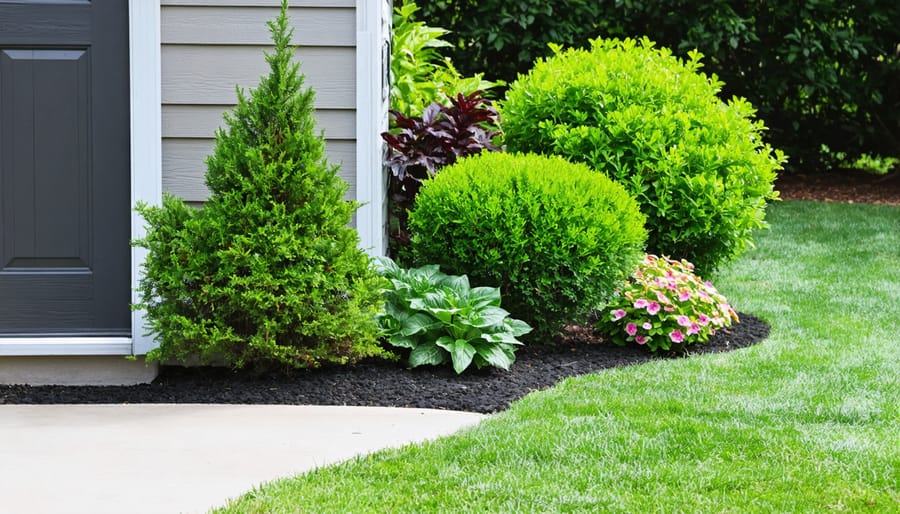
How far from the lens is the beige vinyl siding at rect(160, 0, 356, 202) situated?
4.89 meters

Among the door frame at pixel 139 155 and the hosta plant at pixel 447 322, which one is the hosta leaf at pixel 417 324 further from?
the door frame at pixel 139 155

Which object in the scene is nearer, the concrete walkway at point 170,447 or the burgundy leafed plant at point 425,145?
the concrete walkway at point 170,447

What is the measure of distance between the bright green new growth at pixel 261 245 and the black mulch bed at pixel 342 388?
0.14 m

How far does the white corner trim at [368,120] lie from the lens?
4.91 m

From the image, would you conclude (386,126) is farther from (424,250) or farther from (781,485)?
(781,485)

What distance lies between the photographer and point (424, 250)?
5531mm

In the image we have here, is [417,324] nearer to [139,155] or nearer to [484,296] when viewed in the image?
[484,296]

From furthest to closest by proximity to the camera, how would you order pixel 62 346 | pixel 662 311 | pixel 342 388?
pixel 662 311
pixel 62 346
pixel 342 388

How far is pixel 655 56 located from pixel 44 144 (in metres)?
3.81

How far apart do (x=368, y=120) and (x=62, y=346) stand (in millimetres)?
1617

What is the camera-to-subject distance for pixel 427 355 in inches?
194

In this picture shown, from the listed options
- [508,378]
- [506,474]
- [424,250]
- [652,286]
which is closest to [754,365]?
[652,286]

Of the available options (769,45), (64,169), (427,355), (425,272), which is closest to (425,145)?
(425,272)

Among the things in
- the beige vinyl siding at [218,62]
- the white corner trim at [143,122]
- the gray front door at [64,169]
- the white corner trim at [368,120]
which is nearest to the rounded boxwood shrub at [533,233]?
the white corner trim at [368,120]
